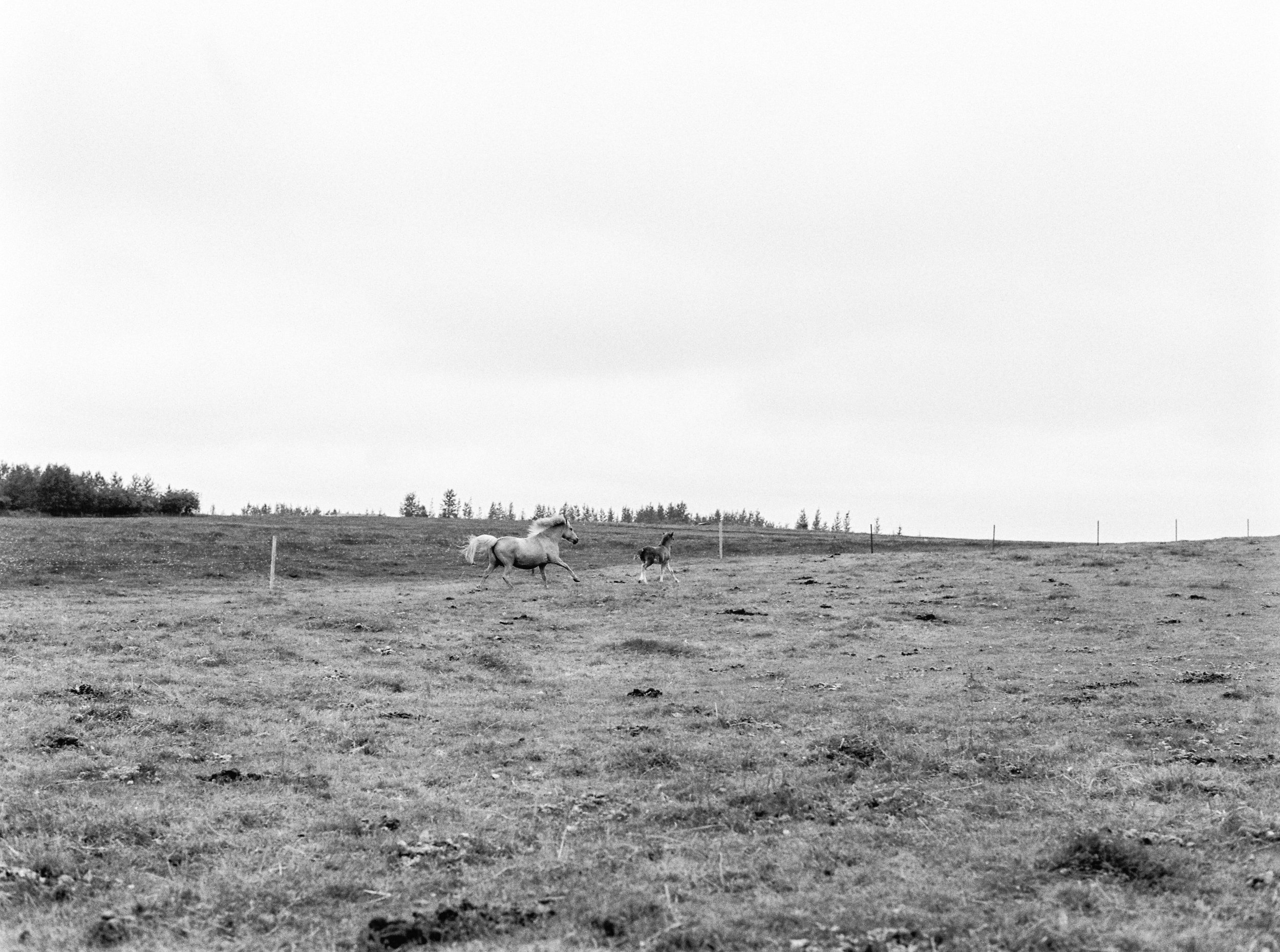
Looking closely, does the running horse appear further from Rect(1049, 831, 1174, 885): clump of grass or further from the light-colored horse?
Rect(1049, 831, 1174, 885): clump of grass

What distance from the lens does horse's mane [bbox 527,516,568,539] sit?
36.8 meters

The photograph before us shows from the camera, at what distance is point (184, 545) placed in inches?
1921

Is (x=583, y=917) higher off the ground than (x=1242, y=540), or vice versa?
(x=1242, y=540)

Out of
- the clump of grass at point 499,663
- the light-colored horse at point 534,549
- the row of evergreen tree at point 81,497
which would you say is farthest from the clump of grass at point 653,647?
the row of evergreen tree at point 81,497

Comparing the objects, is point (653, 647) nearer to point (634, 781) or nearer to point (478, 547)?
point (634, 781)

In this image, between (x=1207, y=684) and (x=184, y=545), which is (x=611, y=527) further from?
(x=1207, y=684)

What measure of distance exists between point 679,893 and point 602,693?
8.89 metres

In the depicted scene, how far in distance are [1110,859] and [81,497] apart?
273 ft

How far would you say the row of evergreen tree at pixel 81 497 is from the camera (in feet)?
249

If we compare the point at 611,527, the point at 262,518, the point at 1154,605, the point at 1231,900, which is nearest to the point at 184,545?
the point at 262,518

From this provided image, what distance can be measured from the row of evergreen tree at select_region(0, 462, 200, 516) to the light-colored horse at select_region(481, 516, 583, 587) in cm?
5153

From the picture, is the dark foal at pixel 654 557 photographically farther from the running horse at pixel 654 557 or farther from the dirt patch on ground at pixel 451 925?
the dirt patch on ground at pixel 451 925

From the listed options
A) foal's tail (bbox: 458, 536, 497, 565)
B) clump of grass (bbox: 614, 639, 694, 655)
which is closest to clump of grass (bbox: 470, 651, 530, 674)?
clump of grass (bbox: 614, 639, 694, 655)

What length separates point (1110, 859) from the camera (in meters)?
7.75
